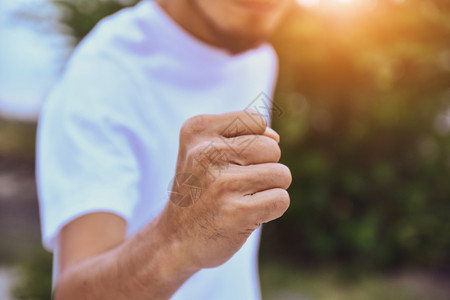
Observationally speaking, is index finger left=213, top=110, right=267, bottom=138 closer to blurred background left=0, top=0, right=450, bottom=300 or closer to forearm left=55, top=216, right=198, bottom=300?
forearm left=55, top=216, right=198, bottom=300

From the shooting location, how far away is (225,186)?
248 millimetres

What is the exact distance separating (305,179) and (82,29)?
2.35 feet

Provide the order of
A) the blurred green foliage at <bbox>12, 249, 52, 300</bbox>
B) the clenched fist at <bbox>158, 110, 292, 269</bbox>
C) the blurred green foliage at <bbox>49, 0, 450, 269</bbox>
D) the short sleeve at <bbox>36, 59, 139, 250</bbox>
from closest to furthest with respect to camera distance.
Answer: the clenched fist at <bbox>158, 110, 292, 269</bbox>
the short sleeve at <bbox>36, 59, 139, 250</bbox>
the blurred green foliage at <bbox>49, 0, 450, 269</bbox>
the blurred green foliage at <bbox>12, 249, 52, 300</bbox>

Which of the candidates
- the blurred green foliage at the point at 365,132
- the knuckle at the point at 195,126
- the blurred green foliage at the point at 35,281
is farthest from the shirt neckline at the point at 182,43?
the blurred green foliage at the point at 35,281

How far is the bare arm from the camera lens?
25 cm

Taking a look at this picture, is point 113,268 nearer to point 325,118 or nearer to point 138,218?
point 138,218

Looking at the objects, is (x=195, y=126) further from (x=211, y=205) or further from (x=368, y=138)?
(x=368, y=138)

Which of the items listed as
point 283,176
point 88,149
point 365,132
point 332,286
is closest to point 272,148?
point 283,176

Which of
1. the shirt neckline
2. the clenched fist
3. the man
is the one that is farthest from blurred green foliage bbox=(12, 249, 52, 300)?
the clenched fist

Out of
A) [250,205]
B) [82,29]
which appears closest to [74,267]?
[250,205]

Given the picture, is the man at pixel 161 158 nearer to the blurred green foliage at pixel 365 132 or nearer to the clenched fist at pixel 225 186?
the clenched fist at pixel 225 186

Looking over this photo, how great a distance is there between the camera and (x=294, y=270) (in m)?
1.53

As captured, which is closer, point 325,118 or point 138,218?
point 138,218

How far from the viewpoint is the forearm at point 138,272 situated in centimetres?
27
